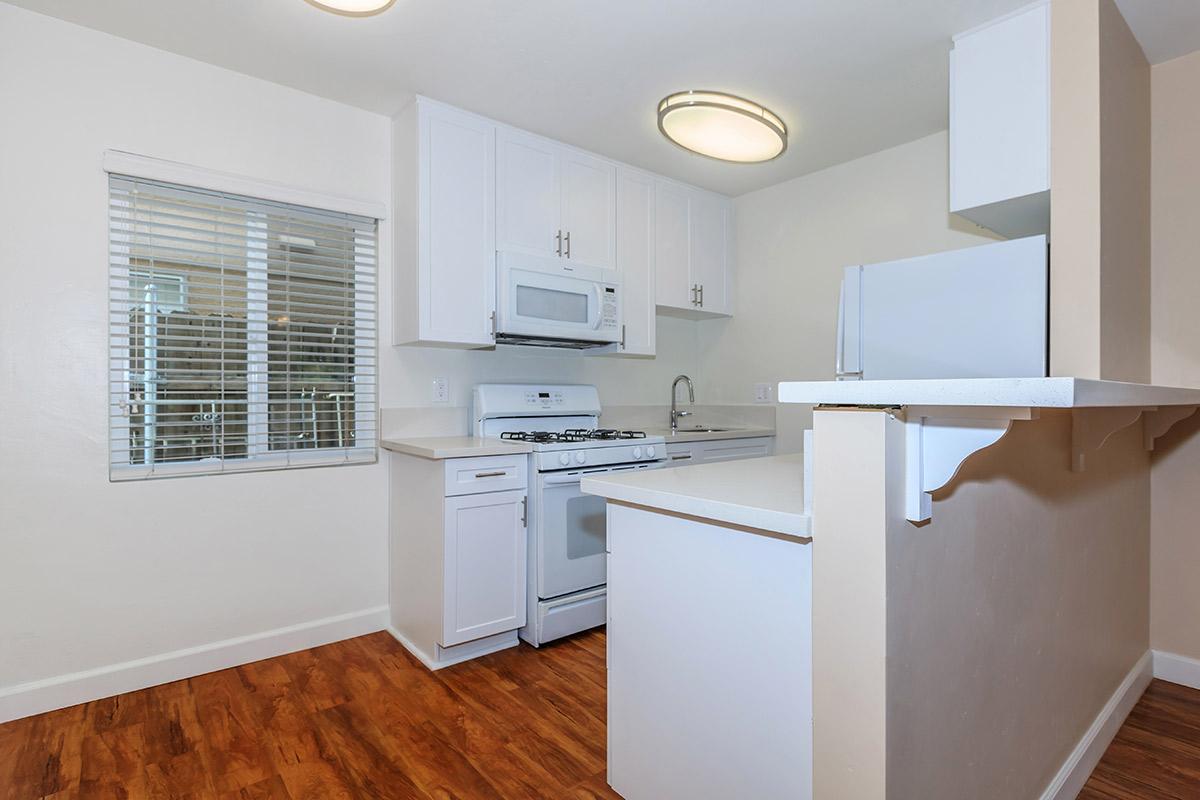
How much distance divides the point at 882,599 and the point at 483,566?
6.23 feet

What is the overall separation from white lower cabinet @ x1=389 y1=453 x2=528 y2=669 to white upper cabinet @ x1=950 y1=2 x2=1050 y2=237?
2.05 metres

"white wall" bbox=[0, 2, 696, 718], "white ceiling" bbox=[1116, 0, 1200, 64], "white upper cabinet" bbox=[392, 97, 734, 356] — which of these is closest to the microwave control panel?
"white upper cabinet" bbox=[392, 97, 734, 356]

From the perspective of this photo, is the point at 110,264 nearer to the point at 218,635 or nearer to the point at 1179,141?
the point at 218,635

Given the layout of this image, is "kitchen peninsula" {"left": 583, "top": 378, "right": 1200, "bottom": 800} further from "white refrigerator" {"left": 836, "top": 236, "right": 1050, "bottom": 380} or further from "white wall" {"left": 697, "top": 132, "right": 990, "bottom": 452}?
"white wall" {"left": 697, "top": 132, "right": 990, "bottom": 452}

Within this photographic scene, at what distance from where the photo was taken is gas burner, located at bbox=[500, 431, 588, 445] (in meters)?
2.82

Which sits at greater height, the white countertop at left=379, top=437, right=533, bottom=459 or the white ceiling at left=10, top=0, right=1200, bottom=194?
the white ceiling at left=10, top=0, right=1200, bottom=194

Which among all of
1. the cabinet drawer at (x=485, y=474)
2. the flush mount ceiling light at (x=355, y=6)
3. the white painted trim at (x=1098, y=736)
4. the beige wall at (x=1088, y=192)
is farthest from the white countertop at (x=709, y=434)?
the flush mount ceiling light at (x=355, y=6)

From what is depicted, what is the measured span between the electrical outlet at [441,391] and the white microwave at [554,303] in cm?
35

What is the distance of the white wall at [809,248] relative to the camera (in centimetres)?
314

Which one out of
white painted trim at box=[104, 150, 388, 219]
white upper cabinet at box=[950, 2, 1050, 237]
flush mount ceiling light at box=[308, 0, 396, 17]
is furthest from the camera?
white painted trim at box=[104, 150, 388, 219]

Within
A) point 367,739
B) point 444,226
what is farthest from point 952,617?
point 444,226

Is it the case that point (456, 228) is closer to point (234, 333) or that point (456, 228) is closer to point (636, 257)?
point (234, 333)

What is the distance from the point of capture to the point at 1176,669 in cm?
245

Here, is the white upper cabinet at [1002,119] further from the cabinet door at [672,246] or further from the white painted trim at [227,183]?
the white painted trim at [227,183]
